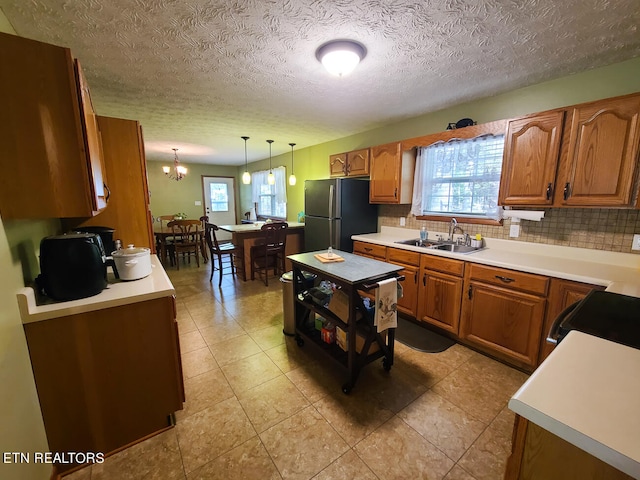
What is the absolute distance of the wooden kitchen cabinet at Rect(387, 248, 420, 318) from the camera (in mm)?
2686

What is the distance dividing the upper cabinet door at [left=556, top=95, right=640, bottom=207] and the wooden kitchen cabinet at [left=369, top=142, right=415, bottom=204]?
4.71 ft

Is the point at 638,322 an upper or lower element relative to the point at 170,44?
lower

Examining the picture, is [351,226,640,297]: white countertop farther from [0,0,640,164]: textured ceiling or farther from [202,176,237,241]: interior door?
[202,176,237,241]: interior door

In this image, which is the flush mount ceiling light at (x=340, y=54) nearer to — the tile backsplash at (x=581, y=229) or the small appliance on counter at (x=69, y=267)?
the small appliance on counter at (x=69, y=267)

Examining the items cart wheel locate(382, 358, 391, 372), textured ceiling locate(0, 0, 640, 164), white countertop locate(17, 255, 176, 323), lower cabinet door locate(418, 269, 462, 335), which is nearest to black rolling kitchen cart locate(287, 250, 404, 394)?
cart wheel locate(382, 358, 391, 372)

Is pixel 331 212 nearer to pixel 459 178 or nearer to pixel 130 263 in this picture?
pixel 459 178

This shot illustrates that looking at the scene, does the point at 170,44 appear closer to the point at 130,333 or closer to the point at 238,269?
the point at 130,333

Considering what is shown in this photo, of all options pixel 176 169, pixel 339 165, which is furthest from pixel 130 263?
pixel 176 169

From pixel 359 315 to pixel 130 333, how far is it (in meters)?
1.42

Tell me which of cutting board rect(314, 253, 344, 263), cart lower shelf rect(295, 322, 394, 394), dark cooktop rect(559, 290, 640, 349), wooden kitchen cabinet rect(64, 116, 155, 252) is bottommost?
cart lower shelf rect(295, 322, 394, 394)

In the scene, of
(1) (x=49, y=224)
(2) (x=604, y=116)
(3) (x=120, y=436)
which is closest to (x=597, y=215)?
(2) (x=604, y=116)

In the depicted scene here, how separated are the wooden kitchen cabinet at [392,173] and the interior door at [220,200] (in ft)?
19.2

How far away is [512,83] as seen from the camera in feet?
7.38

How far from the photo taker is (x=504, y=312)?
2102 mm
